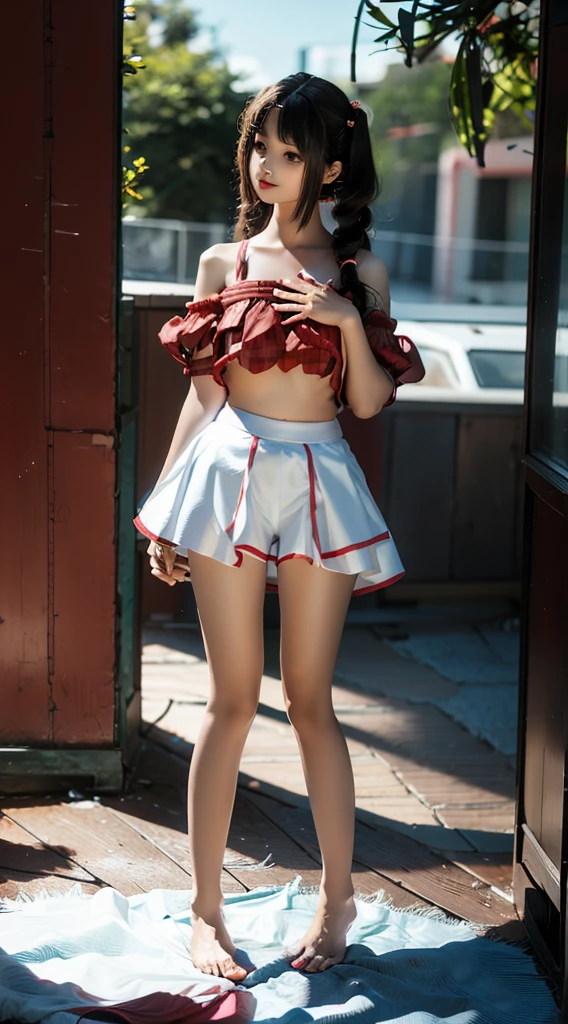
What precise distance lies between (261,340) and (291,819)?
5.41ft

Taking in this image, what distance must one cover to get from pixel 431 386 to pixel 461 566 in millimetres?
975

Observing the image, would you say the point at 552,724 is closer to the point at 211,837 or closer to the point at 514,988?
the point at 514,988

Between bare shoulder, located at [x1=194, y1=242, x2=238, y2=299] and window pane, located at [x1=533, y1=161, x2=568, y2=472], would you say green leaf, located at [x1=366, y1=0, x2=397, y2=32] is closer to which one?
window pane, located at [x1=533, y1=161, x2=568, y2=472]

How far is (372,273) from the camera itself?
2387 millimetres

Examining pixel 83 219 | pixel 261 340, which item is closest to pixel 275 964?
pixel 261 340

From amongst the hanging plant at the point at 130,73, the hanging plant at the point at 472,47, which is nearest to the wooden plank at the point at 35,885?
the hanging plant at the point at 130,73

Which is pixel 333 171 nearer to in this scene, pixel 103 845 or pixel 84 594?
pixel 84 594

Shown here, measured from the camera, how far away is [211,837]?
7.97ft

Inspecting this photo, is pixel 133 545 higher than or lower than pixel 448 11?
lower

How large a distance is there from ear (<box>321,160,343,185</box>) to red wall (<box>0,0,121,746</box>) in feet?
3.02

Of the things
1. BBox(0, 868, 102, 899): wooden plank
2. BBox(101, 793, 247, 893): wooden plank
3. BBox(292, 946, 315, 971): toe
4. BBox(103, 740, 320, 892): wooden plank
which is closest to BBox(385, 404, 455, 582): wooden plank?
BBox(103, 740, 320, 892): wooden plank

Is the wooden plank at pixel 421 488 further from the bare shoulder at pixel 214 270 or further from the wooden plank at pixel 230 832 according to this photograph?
the bare shoulder at pixel 214 270

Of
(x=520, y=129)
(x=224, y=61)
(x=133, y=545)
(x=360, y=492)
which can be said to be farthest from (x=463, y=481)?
(x=520, y=129)

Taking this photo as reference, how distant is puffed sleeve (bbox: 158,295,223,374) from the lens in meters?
2.36
